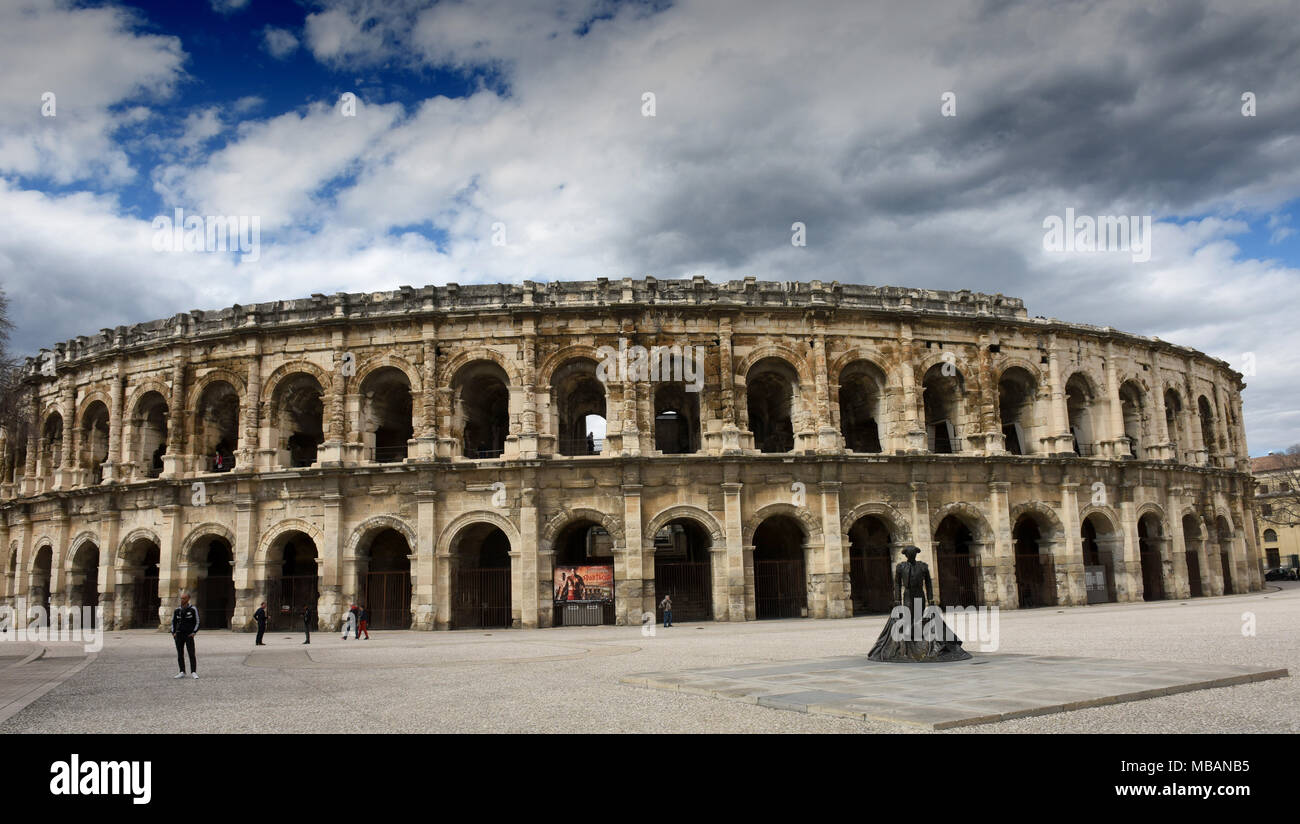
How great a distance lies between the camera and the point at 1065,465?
2780cm

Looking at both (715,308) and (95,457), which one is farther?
(95,457)

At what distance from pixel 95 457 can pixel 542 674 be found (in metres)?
25.8

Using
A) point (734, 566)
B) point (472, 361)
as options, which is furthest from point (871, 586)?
point (472, 361)

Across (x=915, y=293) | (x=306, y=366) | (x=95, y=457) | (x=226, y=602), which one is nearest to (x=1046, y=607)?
(x=915, y=293)

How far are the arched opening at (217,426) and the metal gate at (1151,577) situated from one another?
31312mm

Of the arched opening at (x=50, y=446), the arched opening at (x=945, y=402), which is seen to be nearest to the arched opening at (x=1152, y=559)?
the arched opening at (x=945, y=402)

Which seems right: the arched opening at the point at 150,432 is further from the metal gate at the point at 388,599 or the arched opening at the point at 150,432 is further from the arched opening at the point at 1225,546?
the arched opening at the point at 1225,546

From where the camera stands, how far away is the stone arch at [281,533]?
2530 cm

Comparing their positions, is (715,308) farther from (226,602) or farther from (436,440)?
(226,602)

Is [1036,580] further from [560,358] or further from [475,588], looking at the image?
[475,588]

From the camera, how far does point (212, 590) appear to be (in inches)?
1099

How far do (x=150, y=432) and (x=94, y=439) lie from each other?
3.35 meters

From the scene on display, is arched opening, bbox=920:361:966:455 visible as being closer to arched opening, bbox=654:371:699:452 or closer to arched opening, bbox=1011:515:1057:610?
arched opening, bbox=1011:515:1057:610

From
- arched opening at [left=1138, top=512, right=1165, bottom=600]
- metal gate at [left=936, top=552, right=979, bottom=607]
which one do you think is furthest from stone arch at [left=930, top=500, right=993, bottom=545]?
arched opening at [left=1138, top=512, right=1165, bottom=600]
